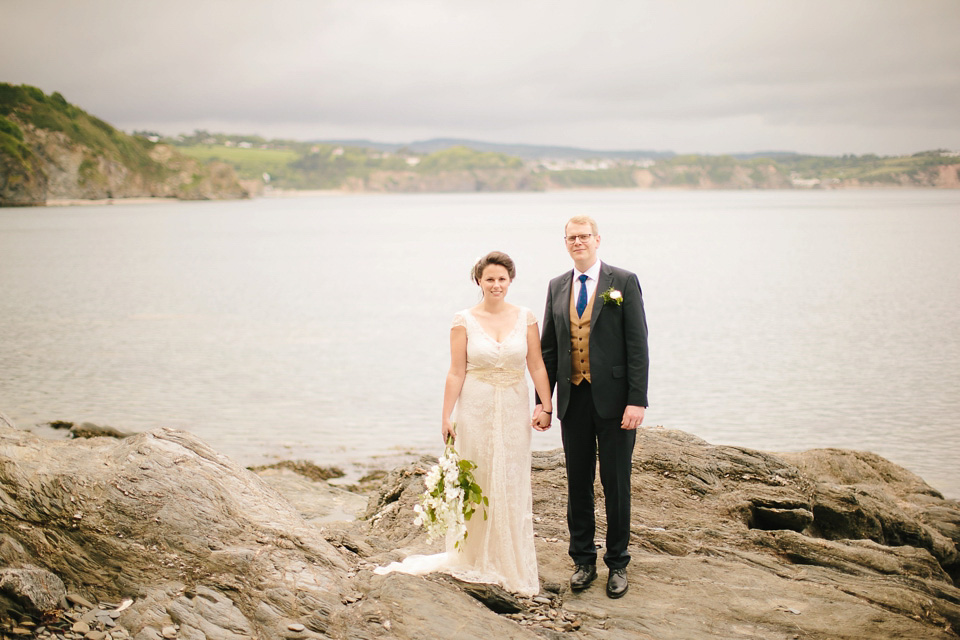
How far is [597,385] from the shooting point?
19.6 ft

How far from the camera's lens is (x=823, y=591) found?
5961 millimetres

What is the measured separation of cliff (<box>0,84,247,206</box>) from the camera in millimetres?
131875

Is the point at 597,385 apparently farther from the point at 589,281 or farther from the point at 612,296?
the point at 589,281

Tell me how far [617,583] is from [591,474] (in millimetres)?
852

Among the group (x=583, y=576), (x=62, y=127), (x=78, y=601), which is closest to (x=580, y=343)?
(x=583, y=576)

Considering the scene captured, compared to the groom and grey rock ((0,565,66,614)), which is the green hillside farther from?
the groom

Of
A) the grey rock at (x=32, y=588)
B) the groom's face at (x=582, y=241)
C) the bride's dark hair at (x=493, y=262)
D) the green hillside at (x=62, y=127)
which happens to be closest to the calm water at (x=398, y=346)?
the bride's dark hair at (x=493, y=262)

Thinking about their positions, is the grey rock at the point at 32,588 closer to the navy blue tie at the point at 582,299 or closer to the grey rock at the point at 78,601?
the grey rock at the point at 78,601

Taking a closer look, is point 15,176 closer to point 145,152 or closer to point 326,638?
point 145,152

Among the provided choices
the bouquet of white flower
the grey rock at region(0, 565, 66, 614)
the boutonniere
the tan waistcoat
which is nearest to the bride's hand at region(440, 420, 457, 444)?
the bouquet of white flower

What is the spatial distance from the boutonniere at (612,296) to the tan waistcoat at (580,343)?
9 centimetres

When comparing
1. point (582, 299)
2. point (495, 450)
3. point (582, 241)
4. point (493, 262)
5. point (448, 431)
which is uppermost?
point (582, 241)

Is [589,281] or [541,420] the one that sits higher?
[589,281]

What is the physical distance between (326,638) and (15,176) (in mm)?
149960
